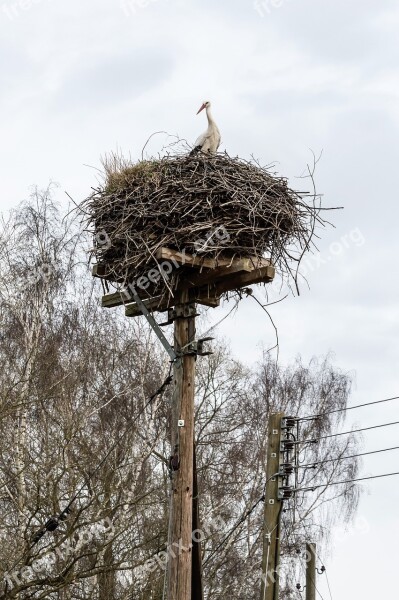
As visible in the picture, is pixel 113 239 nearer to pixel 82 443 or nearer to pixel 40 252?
pixel 82 443

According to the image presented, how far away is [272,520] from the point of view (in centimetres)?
1015

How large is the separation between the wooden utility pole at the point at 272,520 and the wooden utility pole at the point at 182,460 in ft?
5.75

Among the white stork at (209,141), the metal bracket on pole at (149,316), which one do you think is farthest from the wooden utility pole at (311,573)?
the white stork at (209,141)

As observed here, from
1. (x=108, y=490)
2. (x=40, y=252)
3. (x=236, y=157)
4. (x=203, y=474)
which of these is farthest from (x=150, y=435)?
(x=236, y=157)

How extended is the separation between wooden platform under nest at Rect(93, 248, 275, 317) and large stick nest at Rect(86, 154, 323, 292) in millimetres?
70

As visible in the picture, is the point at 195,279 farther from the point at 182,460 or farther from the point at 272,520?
the point at 272,520

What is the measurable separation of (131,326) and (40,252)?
199 cm

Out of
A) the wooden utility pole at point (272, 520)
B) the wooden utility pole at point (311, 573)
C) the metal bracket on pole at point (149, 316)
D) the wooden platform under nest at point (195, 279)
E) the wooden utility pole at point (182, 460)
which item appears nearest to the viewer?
the wooden utility pole at point (182, 460)

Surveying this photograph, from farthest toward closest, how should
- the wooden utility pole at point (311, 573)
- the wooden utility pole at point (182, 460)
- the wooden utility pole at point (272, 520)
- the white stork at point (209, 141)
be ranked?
1. the wooden utility pole at point (311, 573)
2. the wooden utility pole at point (272, 520)
3. the white stork at point (209, 141)
4. the wooden utility pole at point (182, 460)

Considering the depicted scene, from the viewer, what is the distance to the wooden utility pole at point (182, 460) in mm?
8188

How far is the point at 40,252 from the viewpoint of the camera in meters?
18.7

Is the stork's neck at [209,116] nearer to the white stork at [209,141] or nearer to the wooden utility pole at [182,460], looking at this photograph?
the white stork at [209,141]

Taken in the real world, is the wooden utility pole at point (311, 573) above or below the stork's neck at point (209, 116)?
below

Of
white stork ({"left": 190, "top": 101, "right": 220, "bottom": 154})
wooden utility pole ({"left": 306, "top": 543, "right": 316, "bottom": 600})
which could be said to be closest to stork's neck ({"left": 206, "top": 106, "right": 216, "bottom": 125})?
white stork ({"left": 190, "top": 101, "right": 220, "bottom": 154})
